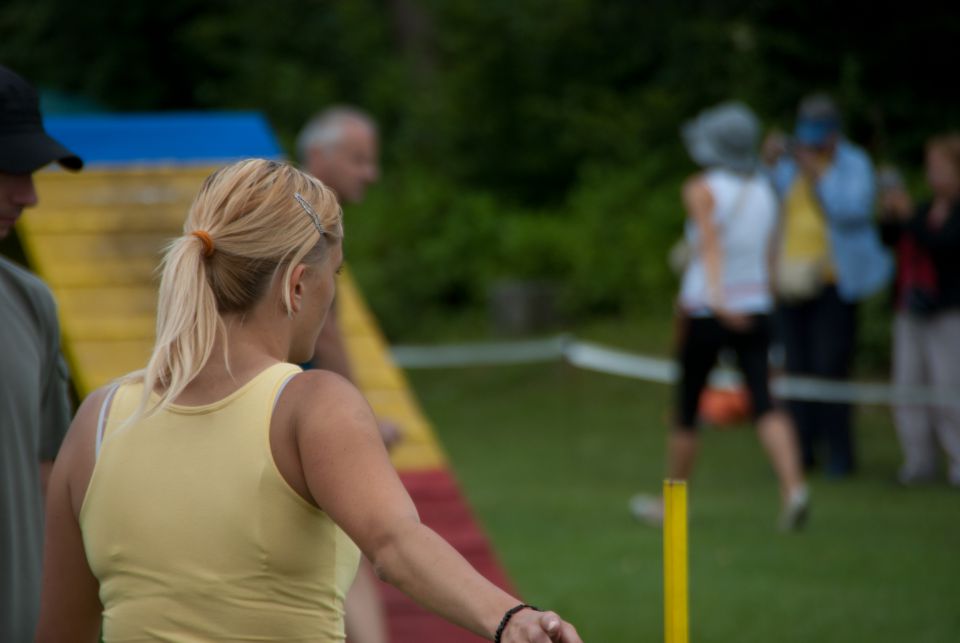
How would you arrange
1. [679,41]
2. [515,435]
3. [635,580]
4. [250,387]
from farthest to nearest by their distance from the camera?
[679,41]
[515,435]
[635,580]
[250,387]

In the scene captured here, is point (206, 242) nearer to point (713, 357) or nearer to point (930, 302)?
point (713, 357)

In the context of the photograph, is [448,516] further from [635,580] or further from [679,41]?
[679,41]

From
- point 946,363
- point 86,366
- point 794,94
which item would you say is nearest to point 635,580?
point 86,366

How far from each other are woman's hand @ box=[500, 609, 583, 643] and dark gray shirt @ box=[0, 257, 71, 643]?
4.33ft


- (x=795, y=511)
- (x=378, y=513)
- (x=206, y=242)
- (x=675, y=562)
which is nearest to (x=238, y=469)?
(x=378, y=513)

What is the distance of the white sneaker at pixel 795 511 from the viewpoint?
8023 millimetres

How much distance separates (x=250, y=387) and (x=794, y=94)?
12868mm

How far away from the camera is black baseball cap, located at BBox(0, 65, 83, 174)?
3.27 m

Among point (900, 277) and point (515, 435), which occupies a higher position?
point (900, 277)

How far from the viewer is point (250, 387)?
2404 millimetres

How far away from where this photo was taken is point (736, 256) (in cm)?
809

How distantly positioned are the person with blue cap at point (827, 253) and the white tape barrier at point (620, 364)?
0.38ft

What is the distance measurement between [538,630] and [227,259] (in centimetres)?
79

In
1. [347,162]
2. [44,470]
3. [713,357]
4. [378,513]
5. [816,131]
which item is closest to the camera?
[378,513]
